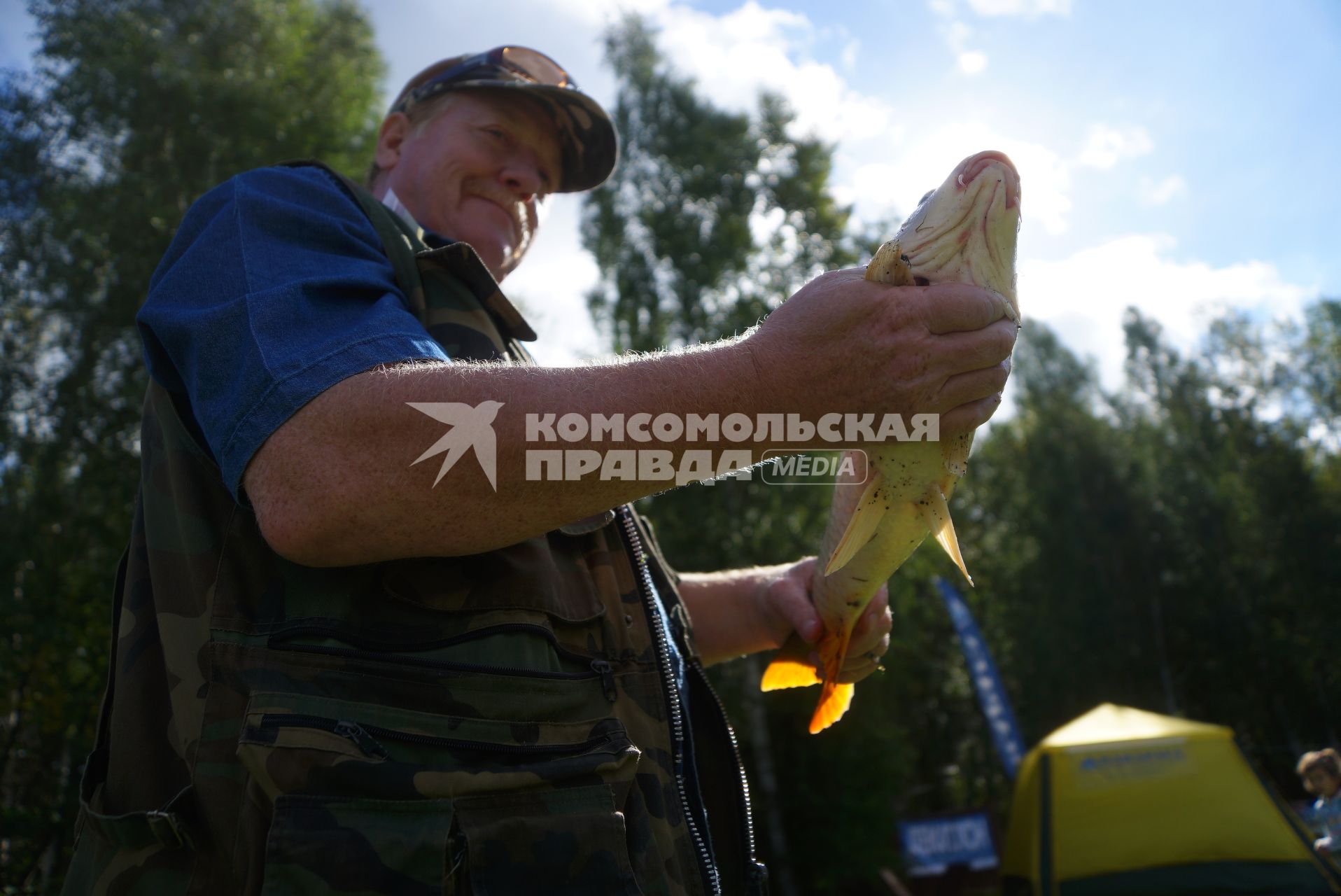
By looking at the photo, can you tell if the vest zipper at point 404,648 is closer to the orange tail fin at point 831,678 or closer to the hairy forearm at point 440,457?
the hairy forearm at point 440,457

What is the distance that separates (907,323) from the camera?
1487mm

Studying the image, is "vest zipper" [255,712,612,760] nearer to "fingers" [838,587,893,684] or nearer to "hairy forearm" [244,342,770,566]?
"hairy forearm" [244,342,770,566]

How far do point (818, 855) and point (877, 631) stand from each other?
15.2 metres

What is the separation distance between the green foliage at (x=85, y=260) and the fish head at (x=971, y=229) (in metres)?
13.4

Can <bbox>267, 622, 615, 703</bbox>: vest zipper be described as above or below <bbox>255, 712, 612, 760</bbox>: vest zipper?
above

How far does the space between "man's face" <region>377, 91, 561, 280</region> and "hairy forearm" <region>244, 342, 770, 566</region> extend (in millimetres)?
1537

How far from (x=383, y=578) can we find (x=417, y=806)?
0.39m

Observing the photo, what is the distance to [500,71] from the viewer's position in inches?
109

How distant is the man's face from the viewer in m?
2.66

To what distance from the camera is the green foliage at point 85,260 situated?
12.0 m

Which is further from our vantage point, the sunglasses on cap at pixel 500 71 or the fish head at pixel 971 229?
the sunglasses on cap at pixel 500 71

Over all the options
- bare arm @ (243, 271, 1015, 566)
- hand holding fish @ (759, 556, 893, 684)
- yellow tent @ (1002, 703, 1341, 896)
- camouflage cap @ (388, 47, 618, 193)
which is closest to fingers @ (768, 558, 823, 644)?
hand holding fish @ (759, 556, 893, 684)

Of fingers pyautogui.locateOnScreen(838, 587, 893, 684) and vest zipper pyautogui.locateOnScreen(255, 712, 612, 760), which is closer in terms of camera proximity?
vest zipper pyautogui.locateOnScreen(255, 712, 612, 760)

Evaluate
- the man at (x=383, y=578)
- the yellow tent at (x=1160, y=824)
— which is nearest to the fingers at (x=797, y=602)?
the man at (x=383, y=578)
